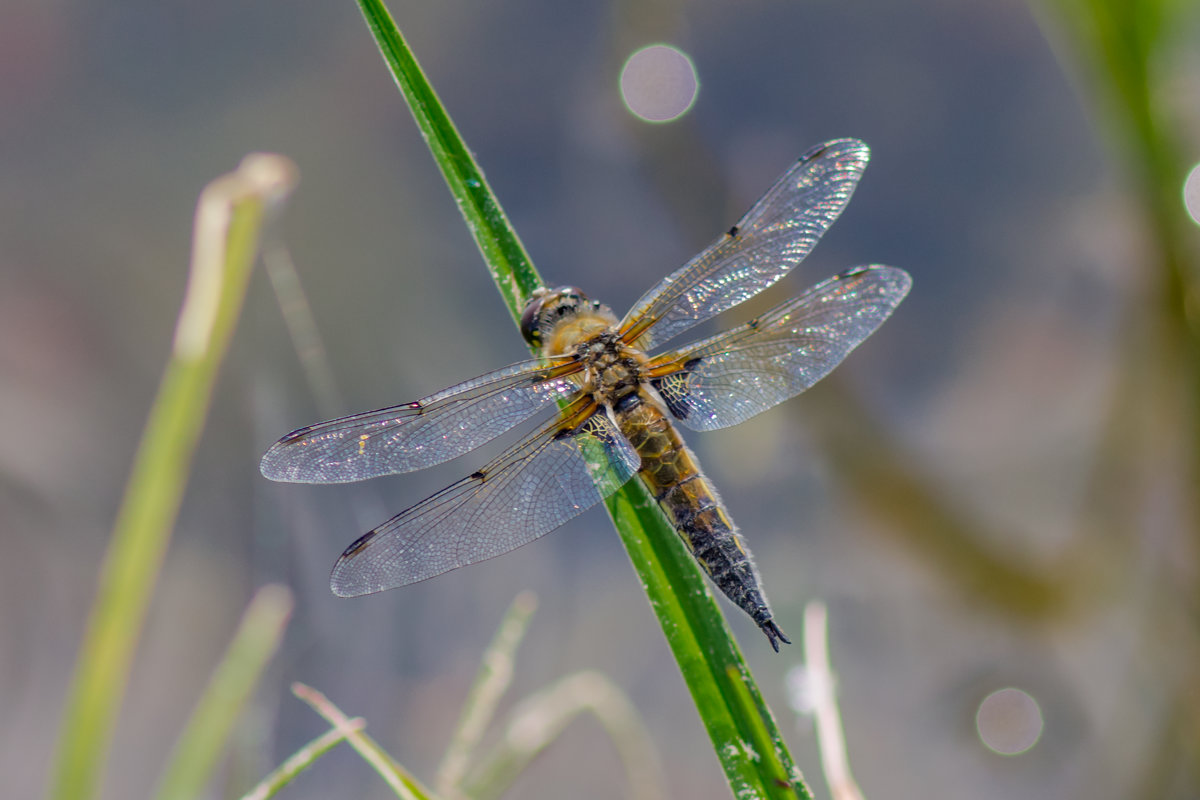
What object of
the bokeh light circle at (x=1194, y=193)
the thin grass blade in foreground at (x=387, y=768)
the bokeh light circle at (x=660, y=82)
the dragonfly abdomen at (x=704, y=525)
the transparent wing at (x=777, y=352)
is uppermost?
the bokeh light circle at (x=660, y=82)

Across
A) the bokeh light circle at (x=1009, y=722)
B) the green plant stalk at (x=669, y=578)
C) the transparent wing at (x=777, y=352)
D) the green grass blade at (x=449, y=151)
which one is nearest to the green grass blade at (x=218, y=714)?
the green plant stalk at (x=669, y=578)

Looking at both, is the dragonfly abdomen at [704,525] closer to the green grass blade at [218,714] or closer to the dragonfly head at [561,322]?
the dragonfly head at [561,322]

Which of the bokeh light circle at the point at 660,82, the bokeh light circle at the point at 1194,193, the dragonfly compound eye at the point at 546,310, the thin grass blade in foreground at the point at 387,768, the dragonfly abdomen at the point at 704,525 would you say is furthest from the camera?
the bokeh light circle at the point at 660,82

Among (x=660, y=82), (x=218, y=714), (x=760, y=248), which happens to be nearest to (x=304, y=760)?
(x=218, y=714)

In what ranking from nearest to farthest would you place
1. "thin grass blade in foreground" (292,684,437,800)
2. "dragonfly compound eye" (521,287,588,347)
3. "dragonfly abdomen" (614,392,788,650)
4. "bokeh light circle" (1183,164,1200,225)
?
"thin grass blade in foreground" (292,684,437,800), "dragonfly abdomen" (614,392,788,650), "dragonfly compound eye" (521,287,588,347), "bokeh light circle" (1183,164,1200,225)

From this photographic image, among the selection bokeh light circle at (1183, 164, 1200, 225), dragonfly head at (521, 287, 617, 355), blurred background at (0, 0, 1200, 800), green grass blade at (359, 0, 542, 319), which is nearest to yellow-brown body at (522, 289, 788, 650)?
dragonfly head at (521, 287, 617, 355)

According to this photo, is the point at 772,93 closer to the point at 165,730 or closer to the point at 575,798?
the point at 575,798

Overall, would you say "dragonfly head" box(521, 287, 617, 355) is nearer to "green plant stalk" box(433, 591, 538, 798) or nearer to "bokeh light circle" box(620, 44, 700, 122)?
"green plant stalk" box(433, 591, 538, 798)
